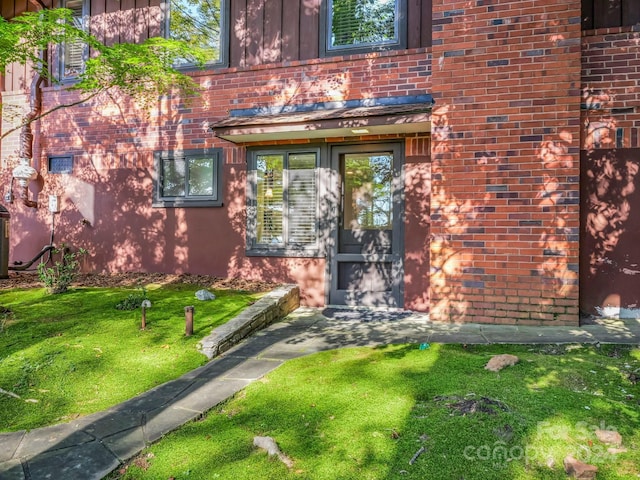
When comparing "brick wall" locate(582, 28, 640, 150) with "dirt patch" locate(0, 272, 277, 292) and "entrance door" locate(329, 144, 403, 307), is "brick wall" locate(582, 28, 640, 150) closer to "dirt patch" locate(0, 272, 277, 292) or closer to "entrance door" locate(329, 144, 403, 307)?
"entrance door" locate(329, 144, 403, 307)

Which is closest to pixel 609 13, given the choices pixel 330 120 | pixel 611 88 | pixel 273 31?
pixel 611 88

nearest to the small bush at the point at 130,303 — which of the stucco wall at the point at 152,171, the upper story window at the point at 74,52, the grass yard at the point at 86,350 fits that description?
the grass yard at the point at 86,350

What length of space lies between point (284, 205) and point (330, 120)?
157 cm

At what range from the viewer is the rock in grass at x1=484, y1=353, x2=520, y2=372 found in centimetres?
341

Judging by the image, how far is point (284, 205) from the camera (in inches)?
264

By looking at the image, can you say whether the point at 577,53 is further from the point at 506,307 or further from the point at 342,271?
the point at 342,271

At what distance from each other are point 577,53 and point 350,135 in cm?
289

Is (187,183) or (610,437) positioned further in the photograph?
(187,183)

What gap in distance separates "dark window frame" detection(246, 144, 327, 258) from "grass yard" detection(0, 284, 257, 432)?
112 cm

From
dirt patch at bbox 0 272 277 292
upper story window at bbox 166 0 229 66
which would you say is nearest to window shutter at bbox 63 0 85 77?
upper story window at bbox 166 0 229 66

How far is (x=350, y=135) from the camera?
6250mm

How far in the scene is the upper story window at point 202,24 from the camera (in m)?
6.89

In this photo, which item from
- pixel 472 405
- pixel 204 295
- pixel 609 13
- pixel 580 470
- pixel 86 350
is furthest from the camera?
pixel 204 295

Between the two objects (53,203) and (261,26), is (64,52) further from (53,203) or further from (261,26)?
(261,26)
